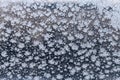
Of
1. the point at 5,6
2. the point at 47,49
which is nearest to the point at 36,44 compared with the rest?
the point at 47,49

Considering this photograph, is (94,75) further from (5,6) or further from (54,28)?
(5,6)

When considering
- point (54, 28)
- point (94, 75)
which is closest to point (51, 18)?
point (54, 28)

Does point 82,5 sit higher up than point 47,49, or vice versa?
A: point 82,5

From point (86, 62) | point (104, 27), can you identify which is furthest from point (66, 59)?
point (104, 27)

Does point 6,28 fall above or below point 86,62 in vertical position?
above

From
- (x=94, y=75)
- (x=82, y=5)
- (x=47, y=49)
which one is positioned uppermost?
(x=82, y=5)

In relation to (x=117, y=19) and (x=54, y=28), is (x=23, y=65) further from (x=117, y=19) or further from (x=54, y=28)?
(x=117, y=19)
